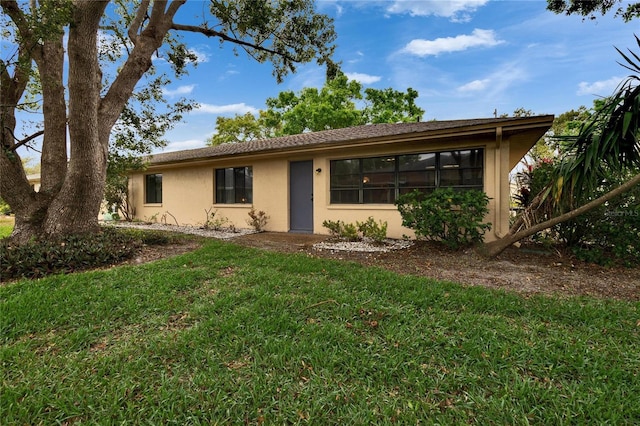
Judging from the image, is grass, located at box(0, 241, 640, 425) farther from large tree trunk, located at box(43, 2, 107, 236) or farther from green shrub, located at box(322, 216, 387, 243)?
green shrub, located at box(322, 216, 387, 243)

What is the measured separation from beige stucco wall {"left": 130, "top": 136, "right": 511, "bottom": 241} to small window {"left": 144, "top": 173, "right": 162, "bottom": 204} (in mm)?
252

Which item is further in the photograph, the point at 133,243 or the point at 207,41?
the point at 207,41

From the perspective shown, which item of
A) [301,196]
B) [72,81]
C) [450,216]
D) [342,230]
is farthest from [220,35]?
[450,216]

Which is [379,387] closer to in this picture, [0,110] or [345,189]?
[345,189]

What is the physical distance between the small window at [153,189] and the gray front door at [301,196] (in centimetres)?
708

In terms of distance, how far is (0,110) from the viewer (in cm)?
598

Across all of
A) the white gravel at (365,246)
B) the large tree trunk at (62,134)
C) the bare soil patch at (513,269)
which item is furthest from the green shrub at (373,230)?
the large tree trunk at (62,134)

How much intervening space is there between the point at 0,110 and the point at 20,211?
2.08 m

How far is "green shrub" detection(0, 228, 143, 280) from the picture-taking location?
4.51 m

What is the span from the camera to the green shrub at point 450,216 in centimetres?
608

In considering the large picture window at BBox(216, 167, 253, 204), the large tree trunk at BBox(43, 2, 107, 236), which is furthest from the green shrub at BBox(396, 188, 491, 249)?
the large tree trunk at BBox(43, 2, 107, 236)

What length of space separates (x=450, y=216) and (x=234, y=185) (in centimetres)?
781

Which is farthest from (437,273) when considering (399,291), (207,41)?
(207,41)

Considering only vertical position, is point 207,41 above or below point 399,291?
above
